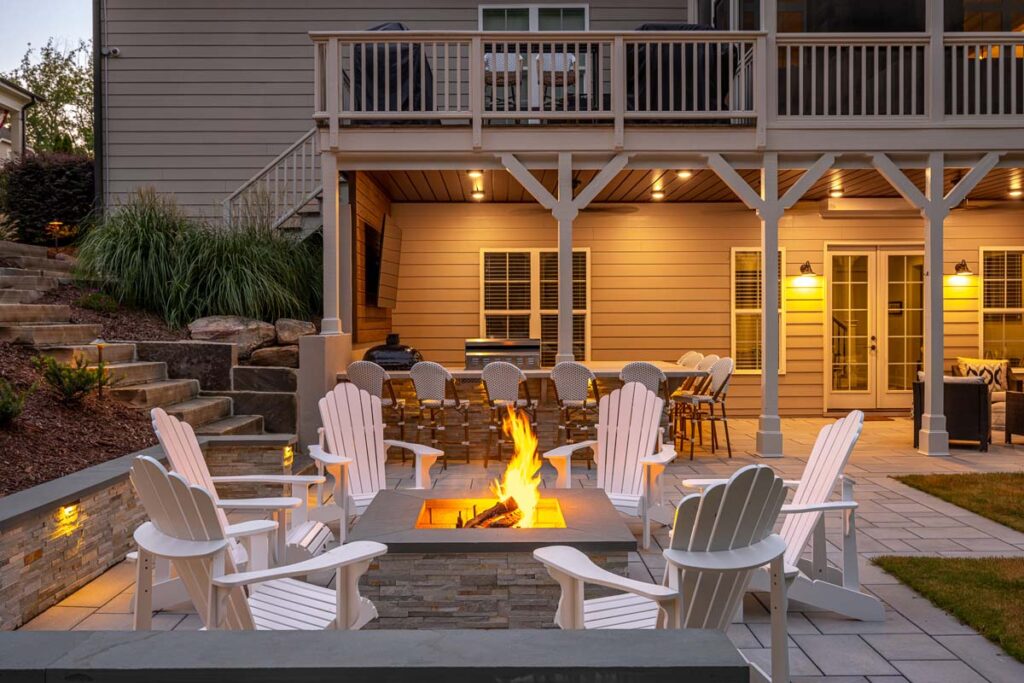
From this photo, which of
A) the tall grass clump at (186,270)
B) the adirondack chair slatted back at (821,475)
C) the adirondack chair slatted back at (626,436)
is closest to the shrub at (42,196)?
the tall grass clump at (186,270)

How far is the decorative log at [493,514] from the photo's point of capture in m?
3.51

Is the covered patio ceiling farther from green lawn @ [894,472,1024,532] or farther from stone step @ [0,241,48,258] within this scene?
stone step @ [0,241,48,258]

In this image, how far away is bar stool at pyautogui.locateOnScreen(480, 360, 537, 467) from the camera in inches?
→ 285

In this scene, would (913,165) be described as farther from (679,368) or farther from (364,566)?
(364,566)

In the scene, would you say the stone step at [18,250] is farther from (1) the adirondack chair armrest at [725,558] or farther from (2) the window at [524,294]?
(1) the adirondack chair armrest at [725,558]

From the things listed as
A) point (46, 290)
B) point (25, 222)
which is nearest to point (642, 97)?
point (46, 290)

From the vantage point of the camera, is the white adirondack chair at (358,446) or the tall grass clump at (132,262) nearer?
the white adirondack chair at (358,446)

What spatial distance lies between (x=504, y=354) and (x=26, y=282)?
4767 mm

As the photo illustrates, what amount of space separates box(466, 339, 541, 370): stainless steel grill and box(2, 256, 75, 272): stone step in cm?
435

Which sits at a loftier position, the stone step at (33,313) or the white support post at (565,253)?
the white support post at (565,253)

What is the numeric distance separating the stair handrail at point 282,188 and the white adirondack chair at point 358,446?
15.1 feet

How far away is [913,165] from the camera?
27.0 feet

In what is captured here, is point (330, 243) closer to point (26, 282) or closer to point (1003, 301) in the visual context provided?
point (26, 282)

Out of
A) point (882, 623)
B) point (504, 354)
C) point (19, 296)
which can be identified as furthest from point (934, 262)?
point (19, 296)
